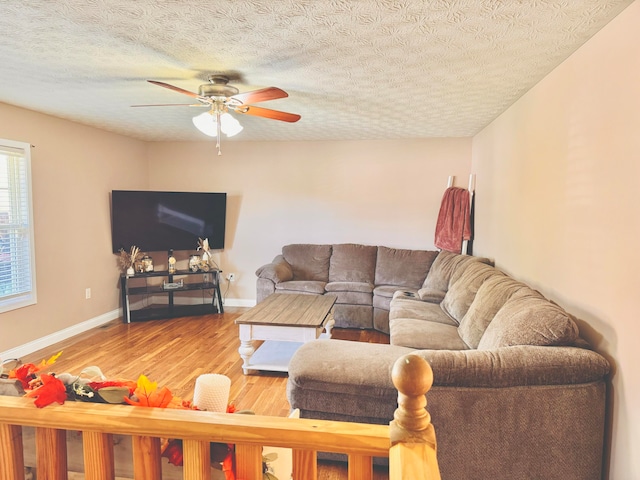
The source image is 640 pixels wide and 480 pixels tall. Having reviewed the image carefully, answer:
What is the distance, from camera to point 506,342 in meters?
1.94

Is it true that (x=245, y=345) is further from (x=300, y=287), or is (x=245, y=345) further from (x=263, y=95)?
(x=263, y=95)

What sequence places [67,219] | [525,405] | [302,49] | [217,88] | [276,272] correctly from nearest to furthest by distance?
1. [525,405]
2. [302,49]
3. [217,88]
4. [67,219]
5. [276,272]

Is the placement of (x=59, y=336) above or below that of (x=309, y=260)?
below

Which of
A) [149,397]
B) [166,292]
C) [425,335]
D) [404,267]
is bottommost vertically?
[166,292]

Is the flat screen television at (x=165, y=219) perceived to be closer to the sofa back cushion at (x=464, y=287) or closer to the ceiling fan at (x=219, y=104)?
the ceiling fan at (x=219, y=104)

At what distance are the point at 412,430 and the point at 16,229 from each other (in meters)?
4.18

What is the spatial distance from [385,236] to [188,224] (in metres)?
2.66

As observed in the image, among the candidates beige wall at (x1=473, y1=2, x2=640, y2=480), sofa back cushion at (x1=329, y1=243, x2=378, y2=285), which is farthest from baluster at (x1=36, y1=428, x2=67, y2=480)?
sofa back cushion at (x1=329, y1=243, x2=378, y2=285)

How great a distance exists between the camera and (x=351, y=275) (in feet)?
16.5

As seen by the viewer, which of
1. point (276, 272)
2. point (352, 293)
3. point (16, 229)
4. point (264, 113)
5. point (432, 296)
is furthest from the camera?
point (276, 272)

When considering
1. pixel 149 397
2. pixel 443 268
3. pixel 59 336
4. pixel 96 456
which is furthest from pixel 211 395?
pixel 59 336

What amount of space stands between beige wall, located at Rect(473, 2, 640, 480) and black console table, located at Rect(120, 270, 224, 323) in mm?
3842

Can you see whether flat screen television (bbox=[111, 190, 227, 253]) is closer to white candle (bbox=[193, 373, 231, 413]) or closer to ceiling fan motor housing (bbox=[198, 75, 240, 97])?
ceiling fan motor housing (bbox=[198, 75, 240, 97])

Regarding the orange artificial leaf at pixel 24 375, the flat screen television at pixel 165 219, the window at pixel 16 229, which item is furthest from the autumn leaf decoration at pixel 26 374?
the flat screen television at pixel 165 219
